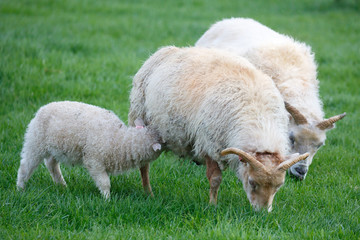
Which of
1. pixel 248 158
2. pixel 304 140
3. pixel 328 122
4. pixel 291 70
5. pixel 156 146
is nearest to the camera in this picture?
pixel 248 158

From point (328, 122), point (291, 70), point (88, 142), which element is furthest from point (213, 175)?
point (291, 70)

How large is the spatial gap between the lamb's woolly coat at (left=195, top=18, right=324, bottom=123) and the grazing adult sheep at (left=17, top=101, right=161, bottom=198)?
5.87ft

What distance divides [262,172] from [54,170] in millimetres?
2144

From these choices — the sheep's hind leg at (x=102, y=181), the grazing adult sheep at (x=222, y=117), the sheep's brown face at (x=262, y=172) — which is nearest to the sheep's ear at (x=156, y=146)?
the grazing adult sheep at (x=222, y=117)

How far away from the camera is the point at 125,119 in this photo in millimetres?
6797

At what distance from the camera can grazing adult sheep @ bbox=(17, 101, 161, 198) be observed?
461 cm

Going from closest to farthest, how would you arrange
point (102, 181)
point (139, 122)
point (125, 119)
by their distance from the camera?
point (102, 181)
point (139, 122)
point (125, 119)

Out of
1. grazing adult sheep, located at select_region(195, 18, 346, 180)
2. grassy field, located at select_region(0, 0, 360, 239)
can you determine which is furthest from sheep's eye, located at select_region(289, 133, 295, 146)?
grassy field, located at select_region(0, 0, 360, 239)

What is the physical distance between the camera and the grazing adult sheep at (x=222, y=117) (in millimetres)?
4047

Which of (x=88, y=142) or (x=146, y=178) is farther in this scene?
(x=146, y=178)

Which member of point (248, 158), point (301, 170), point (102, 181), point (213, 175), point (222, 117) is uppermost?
point (222, 117)

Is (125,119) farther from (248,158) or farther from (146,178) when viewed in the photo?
(248,158)

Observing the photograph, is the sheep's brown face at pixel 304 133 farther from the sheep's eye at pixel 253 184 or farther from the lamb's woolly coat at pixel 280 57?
the sheep's eye at pixel 253 184

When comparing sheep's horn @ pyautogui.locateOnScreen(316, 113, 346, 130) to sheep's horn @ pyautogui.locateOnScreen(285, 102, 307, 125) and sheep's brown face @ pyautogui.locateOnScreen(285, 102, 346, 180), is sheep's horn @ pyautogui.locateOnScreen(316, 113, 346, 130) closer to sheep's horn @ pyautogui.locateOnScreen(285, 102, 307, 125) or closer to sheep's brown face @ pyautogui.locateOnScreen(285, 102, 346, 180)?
sheep's brown face @ pyautogui.locateOnScreen(285, 102, 346, 180)
